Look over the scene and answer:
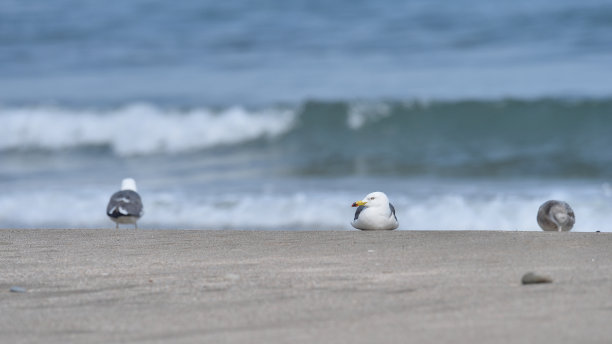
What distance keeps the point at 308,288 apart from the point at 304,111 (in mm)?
10269

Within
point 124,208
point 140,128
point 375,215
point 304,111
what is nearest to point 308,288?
point 375,215

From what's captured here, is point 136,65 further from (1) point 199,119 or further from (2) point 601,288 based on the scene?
(2) point 601,288

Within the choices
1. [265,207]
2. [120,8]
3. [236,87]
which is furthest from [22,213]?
[120,8]

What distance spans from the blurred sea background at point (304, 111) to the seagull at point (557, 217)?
1910 millimetres

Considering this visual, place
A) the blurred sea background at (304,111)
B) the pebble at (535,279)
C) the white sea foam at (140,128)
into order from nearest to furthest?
the pebble at (535,279), the blurred sea background at (304,111), the white sea foam at (140,128)

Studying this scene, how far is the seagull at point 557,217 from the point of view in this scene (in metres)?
5.63

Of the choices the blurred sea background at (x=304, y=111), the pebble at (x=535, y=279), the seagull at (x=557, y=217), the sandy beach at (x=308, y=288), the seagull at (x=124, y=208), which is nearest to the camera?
the sandy beach at (x=308, y=288)

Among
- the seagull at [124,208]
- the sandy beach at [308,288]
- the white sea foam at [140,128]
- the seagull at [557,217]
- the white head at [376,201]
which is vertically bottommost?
Result: the sandy beach at [308,288]

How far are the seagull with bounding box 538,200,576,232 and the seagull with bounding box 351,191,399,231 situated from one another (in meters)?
0.87

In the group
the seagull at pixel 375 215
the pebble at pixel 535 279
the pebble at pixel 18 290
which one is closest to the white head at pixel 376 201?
the seagull at pixel 375 215

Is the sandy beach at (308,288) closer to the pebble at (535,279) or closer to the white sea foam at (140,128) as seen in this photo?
the pebble at (535,279)

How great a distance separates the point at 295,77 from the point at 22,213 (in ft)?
26.6

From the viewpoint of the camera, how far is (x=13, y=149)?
14102 millimetres

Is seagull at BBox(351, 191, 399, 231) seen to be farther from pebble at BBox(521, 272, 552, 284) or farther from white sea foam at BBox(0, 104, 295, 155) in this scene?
white sea foam at BBox(0, 104, 295, 155)
